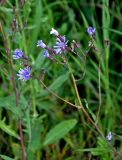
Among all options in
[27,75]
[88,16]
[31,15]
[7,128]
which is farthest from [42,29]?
[27,75]

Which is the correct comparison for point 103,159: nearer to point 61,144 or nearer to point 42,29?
point 61,144

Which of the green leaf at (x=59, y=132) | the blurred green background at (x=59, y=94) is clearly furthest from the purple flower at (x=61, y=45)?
the green leaf at (x=59, y=132)

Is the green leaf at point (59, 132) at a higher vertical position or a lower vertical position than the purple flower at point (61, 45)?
lower

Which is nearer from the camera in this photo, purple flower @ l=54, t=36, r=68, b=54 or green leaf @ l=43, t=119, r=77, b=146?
purple flower @ l=54, t=36, r=68, b=54

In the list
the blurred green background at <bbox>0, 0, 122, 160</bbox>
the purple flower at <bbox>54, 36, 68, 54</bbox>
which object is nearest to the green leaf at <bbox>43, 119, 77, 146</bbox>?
the blurred green background at <bbox>0, 0, 122, 160</bbox>

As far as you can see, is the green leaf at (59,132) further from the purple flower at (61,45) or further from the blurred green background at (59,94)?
the purple flower at (61,45)

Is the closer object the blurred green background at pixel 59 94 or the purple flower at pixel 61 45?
the purple flower at pixel 61 45

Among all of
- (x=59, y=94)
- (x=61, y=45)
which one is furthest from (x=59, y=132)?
(x=61, y=45)

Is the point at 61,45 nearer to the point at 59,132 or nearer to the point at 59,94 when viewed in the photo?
the point at 59,132

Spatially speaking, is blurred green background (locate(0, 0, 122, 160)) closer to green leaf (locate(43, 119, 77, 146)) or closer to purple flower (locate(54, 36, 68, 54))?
green leaf (locate(43, 119, 77, 146))
